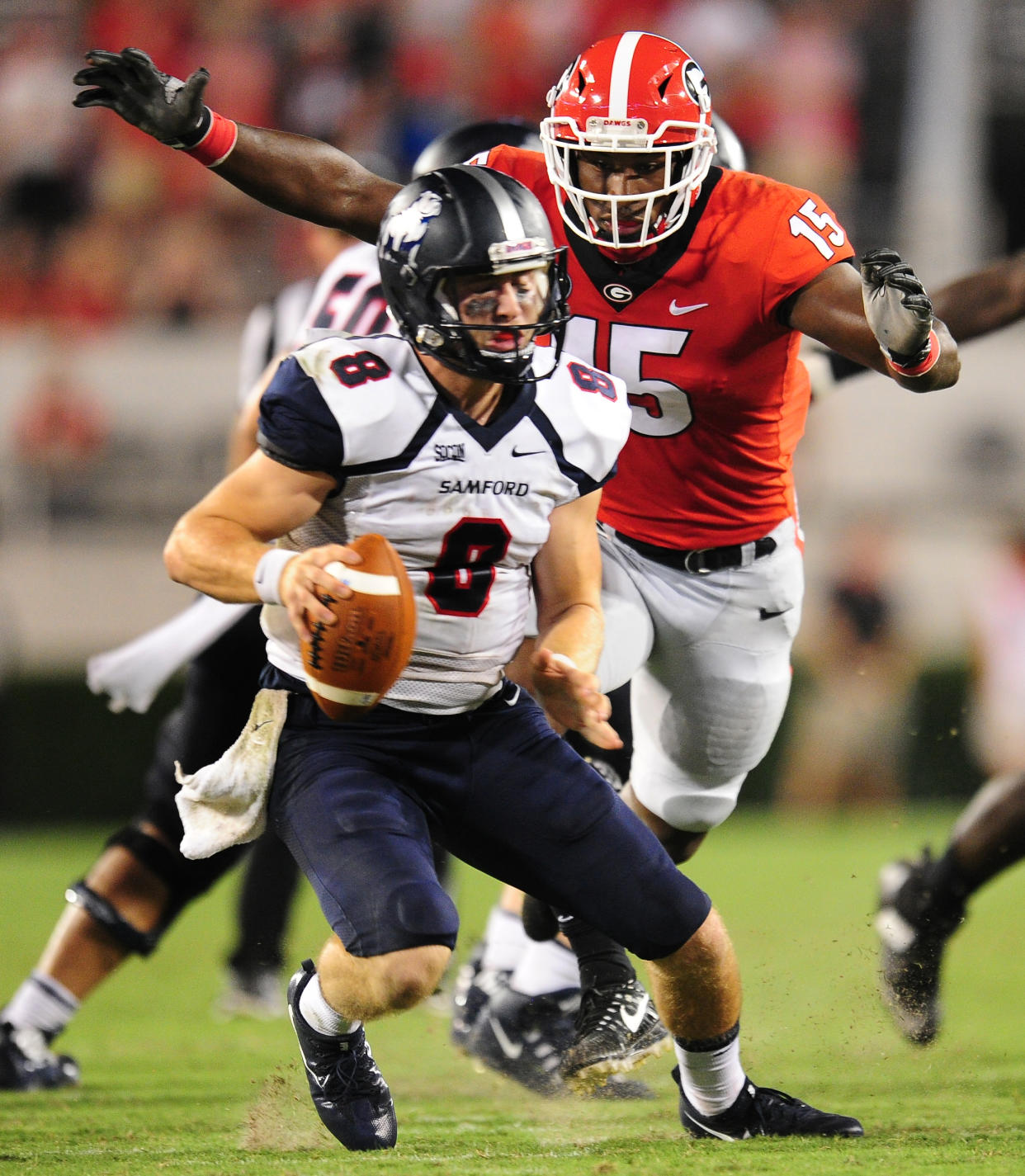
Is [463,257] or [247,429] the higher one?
[463,257]

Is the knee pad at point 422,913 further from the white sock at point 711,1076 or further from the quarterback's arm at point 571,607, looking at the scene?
the white sock at point 711,1076

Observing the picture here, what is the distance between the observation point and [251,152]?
4.12 meters

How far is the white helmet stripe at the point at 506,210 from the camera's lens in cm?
337

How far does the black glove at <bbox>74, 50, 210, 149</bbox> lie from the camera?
3.87 m

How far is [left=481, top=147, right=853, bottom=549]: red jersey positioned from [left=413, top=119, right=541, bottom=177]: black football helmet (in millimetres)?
1015

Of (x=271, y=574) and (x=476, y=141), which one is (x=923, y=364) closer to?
(x=271, y=574)

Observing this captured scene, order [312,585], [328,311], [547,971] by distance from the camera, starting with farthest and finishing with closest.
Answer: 1. [328,311]
2. [547,971]
3. [312,585]

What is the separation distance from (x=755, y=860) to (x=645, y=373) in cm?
541

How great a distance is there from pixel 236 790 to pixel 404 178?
8.84 m

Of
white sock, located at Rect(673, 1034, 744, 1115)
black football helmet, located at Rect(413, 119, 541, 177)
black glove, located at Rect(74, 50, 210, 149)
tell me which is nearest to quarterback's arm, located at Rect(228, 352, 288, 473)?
black football helmet, located at Rect(413, 119, 541, 177)

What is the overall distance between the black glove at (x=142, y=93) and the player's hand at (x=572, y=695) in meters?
1.54

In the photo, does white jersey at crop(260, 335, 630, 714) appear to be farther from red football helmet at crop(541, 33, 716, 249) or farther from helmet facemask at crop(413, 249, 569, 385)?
red football helmet at crop(541, 33, 716, 249)

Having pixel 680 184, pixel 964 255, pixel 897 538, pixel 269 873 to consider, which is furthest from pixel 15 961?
pixel 964 255

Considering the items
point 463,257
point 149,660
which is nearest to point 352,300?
point 149,660
